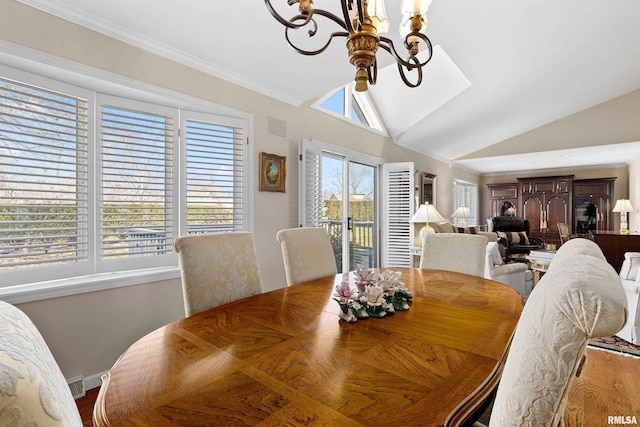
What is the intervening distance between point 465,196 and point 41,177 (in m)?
8.50

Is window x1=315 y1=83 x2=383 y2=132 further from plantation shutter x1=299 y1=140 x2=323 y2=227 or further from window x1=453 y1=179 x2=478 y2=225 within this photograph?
window x1=453 y1=179 x2=478 y2=225

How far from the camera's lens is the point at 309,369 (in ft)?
2.87

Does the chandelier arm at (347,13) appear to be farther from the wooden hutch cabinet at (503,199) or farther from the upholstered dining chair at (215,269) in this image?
the wooden hutch cabinet at (503,199)

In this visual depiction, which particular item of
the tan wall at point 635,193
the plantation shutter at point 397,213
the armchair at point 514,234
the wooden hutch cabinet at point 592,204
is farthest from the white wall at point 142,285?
the wooden hutch cabinet at point 592,204

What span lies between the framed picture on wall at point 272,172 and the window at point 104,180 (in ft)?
0.59

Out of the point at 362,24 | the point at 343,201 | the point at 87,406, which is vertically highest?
the point at 362,24

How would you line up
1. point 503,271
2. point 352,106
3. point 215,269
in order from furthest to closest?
point 352,106, point 503,271, point 215,269

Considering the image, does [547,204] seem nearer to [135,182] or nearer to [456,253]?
[456,253]

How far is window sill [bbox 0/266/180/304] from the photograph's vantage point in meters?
1.79

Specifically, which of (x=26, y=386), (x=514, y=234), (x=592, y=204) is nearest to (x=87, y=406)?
(x=26, y=386)

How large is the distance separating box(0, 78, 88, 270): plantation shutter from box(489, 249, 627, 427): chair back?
8.10 feet

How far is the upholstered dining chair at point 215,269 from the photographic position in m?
1.58

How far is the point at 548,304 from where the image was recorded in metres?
0.55

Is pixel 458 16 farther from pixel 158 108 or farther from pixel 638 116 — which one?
pixel 638 116
